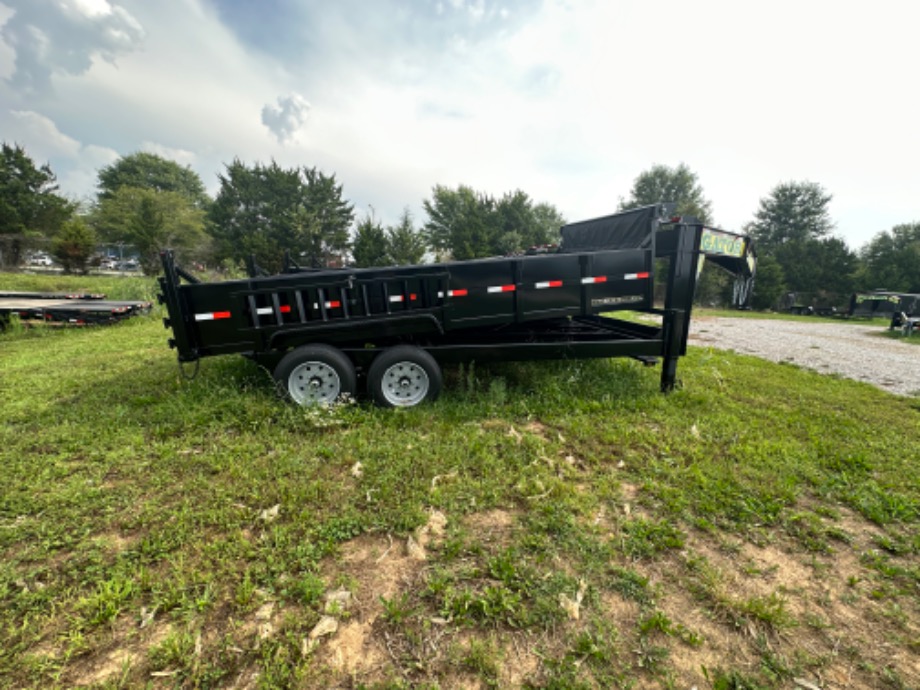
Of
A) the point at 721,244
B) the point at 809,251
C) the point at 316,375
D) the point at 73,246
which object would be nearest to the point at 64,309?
the point at 316,375

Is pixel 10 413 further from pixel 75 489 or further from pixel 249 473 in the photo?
pixel 249 473

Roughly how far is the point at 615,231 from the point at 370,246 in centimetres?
3134

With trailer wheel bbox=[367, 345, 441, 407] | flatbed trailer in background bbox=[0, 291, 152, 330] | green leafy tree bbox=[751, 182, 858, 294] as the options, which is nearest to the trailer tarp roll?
trailer wheel bbox=[367, 345, 441, 407]

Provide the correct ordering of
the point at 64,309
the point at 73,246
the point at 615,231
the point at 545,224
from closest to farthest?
the point at 615,231 → the point at 64,309 → the point at 73,246 → the point at 545,224

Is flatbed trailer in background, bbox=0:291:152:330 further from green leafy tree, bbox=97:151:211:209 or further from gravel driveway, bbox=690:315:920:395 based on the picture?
green leafy tree, bbox=97:151:211:209

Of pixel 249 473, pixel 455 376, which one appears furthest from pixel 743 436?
pixel 249 473

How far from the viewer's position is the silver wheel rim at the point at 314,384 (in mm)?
4082

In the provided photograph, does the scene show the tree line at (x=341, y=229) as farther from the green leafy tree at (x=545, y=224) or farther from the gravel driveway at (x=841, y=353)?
the gravel driveway at (x=841, y=353)

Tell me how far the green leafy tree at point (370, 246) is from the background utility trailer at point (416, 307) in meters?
30.6

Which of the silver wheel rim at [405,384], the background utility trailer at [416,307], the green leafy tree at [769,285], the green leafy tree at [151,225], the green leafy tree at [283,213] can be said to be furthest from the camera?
the green leafy tree at [283,213]

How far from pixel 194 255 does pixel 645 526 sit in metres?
44.5

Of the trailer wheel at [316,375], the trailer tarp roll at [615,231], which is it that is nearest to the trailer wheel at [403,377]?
the trailer wheel at [316,375]

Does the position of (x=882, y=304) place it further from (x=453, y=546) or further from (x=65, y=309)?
(x=65, y=309)

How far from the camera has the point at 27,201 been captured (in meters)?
29.3
